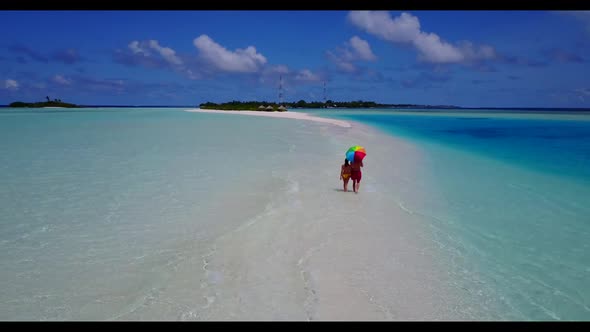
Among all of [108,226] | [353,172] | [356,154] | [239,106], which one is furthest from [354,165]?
[239,106]

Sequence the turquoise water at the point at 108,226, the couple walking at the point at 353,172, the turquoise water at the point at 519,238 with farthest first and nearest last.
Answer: the couple walking at the point at 353,172, the turquoise water at the point at 519,238, the turquoise water at the point at 108,226

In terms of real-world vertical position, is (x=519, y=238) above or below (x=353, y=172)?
below

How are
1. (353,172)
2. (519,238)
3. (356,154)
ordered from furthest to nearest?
(353,172)
(356,154)
(519,238)

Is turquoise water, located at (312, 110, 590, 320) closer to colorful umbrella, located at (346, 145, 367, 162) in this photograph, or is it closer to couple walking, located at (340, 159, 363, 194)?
couple walking, located at (340, 159, 363, 194)

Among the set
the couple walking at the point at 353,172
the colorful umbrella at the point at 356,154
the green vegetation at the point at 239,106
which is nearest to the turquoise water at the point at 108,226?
the couple walking at the point at 353,172

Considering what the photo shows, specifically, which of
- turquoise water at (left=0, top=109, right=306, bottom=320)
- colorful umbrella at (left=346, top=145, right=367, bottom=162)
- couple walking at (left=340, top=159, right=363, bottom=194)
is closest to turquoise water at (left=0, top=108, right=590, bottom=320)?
turquoise water at (left=0, top=109, right=306, bottom=320)

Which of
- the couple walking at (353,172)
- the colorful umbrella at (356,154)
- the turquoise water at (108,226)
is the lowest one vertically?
the turquoise water at (108,226)

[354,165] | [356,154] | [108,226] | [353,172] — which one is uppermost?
[356,154]

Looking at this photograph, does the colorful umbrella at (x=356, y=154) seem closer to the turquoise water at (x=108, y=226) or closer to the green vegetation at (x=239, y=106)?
the turquoise water at (x=108, y=226)

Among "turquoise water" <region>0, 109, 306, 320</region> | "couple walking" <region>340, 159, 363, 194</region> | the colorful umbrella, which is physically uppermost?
the colorful umbrella

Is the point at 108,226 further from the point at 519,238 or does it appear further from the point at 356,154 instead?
the point at 519,238
